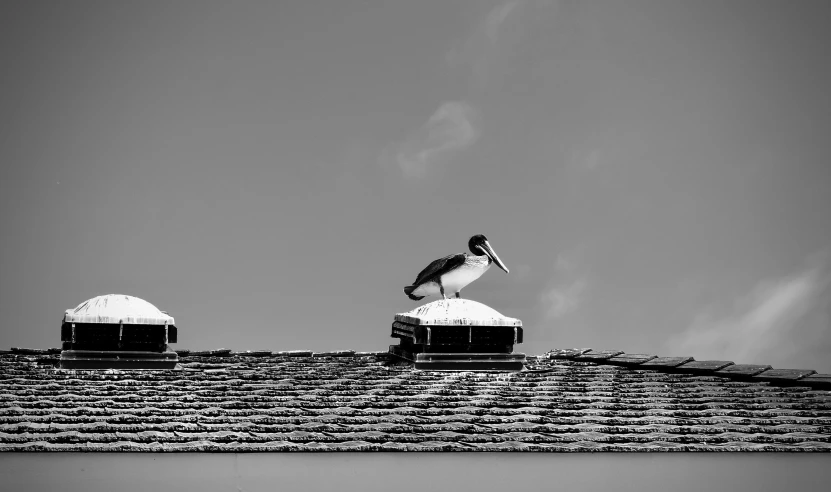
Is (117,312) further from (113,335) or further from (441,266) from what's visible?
(441,266)

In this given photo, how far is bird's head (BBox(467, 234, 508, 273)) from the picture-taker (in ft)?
52.3

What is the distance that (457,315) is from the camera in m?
14.9

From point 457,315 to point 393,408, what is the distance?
8.65 feet

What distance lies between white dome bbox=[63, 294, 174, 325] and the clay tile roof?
0.75 metres

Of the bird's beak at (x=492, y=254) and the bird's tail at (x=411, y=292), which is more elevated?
the bird's beak at (x=492, y=254)

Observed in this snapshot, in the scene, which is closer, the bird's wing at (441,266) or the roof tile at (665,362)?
the bird's wing at (441,266)

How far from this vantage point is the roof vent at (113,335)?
14078 mm

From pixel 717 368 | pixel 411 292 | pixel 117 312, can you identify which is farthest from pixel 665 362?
pixel 117 312

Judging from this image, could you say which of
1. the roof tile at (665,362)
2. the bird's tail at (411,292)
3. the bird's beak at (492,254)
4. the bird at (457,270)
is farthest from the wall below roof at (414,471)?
the bird's tail at (411,292)

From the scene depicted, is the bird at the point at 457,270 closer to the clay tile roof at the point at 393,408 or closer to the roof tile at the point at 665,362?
the clay tile roof at the point at 393,408

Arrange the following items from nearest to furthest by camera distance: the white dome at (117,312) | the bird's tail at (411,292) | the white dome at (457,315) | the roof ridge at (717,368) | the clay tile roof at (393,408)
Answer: the clay tile roof at (393,408) < the white dome at (117,312) < the white dome at (457,315) < the roof ridge at (717,368) < the bird's tail at (411,292)

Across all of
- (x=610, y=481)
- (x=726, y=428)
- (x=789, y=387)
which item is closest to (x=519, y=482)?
(x=610, y=481)

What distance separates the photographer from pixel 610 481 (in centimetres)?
1173

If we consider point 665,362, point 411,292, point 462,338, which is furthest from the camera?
point 665,362
